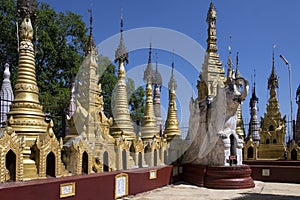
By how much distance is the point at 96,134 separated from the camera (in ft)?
42.8

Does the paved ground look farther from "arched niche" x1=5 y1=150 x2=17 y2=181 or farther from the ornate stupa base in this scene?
"arched niche" x1=5 y1=150 x2=17 y2=181

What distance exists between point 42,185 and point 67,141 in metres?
3.58

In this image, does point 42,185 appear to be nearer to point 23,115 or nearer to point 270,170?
point 23,115

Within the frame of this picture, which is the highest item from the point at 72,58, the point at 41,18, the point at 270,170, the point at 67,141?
the point at 41,18

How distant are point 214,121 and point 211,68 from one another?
12.1 feet

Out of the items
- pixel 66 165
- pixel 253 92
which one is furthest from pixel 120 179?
pixel 253 92

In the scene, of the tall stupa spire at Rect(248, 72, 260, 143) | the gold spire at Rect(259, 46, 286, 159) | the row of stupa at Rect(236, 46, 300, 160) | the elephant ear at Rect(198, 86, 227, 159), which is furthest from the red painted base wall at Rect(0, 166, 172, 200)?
the tall stupa spire at Rect(248, 72, 260, 143)

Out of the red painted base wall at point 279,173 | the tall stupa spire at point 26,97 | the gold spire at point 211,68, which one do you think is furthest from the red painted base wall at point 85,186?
the red painted base wall at point 279,173

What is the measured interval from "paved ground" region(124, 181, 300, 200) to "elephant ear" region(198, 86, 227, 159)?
1.96 metres

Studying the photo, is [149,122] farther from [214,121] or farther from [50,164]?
[50,164]

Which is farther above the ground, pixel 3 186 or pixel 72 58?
pixel 72 58

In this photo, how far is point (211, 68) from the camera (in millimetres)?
18516

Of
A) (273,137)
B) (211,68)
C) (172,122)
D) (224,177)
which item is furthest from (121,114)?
(273,137)

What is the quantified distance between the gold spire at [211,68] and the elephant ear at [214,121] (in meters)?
1.21
